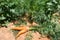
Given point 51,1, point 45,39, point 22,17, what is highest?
point 51,1

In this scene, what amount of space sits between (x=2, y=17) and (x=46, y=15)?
34.3 inches

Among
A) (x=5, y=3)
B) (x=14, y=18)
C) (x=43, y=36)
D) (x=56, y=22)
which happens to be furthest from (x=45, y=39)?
(x=5, y=3)

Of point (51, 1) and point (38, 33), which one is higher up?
point (51, 1)

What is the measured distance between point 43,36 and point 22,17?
1.99 feet

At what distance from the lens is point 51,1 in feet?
14.4

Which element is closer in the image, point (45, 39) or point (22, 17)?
point (45, 39)

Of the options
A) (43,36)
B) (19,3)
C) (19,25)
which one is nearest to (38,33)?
(43,36)

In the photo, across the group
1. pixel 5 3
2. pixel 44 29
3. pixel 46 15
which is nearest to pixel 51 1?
pixel 46 15

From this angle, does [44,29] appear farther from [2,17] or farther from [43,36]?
[2,17]

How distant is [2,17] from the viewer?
165 inches

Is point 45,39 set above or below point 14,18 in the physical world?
below

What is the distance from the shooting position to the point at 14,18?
4.27 metres

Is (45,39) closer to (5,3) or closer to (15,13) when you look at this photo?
(15,13)

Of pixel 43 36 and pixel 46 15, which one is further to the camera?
pixel 46 15
